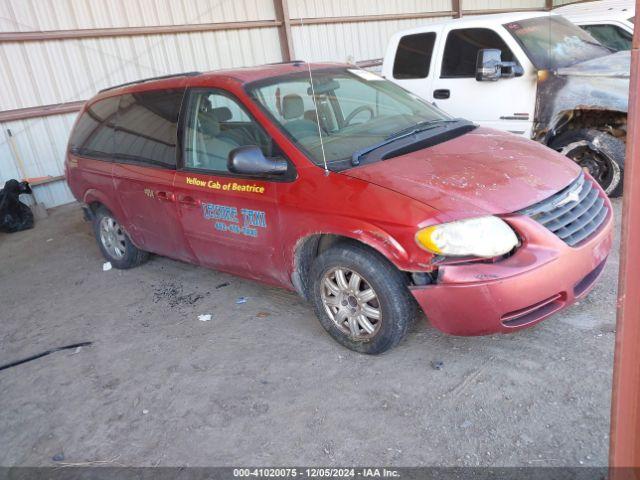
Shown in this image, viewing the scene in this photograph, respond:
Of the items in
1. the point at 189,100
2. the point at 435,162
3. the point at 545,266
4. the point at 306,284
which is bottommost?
the point at 306,284

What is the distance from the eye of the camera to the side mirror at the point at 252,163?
3.22 meters

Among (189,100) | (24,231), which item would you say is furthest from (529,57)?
(24,231)

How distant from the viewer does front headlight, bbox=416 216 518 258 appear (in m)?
2.65

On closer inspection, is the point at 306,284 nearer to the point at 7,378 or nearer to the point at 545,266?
the point at 545,266

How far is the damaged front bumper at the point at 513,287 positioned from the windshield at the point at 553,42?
326cm

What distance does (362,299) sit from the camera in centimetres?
309

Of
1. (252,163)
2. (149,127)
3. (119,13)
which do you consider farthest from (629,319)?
(119,13)

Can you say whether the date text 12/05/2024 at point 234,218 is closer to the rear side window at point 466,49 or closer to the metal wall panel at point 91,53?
the rear side window at point 466,49

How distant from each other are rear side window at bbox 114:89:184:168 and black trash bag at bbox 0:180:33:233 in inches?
145

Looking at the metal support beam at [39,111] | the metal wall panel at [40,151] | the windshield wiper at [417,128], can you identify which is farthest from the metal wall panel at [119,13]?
the windshield wiper at [417,128]

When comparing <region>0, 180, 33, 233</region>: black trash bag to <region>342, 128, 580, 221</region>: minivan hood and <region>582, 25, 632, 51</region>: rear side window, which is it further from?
<region>582, 25, 632, 51</region>: rear side window

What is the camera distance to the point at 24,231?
7.39m

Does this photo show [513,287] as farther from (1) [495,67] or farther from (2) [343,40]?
(2) [343,40]

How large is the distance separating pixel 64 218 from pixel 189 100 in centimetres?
478
